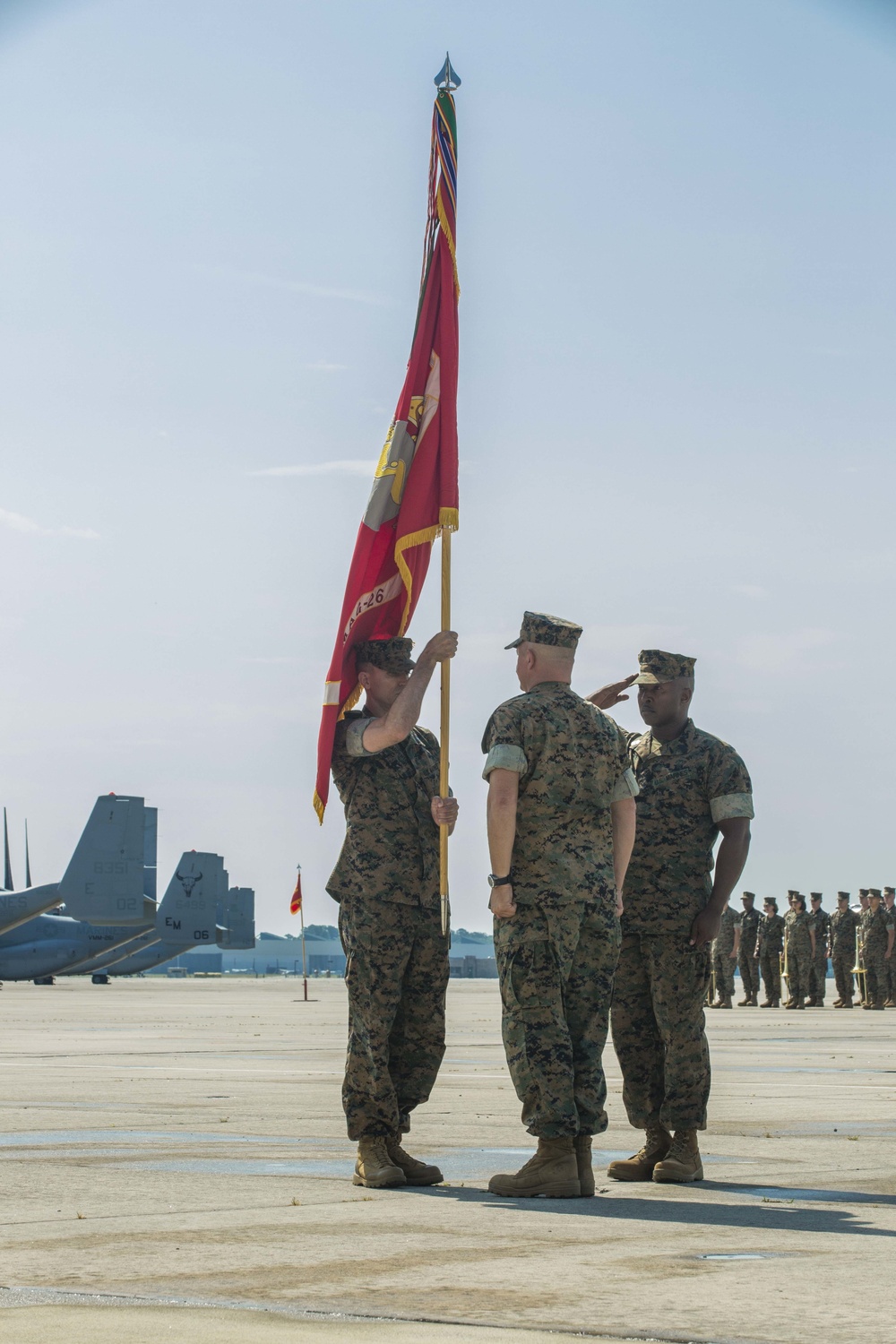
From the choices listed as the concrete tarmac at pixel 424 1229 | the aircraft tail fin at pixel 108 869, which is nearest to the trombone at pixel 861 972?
the concrete tarmac at pixel 424 1229

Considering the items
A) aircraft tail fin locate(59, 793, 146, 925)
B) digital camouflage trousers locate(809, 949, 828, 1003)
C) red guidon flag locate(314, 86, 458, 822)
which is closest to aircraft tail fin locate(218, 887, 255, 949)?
aircraft tail fin locate(59, 793, 146, 925)

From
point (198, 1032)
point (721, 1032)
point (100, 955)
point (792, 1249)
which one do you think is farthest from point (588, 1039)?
point (100, 955)

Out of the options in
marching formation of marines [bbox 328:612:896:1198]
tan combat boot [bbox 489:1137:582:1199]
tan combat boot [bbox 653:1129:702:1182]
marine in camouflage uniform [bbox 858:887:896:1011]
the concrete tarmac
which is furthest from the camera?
Result: marine in camouflage uniform [bbox 858:887:896:1011]

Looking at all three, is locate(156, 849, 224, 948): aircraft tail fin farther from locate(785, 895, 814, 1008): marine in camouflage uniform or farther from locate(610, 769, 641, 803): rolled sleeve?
locate(610, 769, 641, 803): rolled sleeve

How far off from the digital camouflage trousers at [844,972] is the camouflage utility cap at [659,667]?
23001 mm

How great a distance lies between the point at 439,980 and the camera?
20.6 feet

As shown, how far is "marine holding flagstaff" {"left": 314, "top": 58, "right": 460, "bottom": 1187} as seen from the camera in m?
6.09

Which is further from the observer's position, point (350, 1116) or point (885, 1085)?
point (885, 1085)

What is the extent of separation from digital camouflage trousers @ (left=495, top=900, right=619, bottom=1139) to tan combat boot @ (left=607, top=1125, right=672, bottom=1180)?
56cm

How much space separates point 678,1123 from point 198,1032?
13.7 meters

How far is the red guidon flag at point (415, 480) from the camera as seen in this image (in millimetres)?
6828

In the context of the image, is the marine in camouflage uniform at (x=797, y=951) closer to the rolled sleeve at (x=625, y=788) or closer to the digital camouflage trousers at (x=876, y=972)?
the digital camouflage trousers at (x=876, y=972)

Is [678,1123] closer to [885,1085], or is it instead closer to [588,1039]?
[588,1039]

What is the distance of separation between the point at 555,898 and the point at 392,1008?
712 mm
